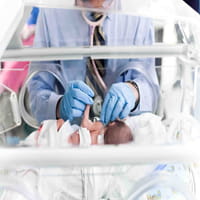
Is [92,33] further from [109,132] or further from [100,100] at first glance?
[109,132]

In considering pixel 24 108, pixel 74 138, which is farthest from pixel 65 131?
pixel 24 108

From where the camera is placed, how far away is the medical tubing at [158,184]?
19.9 inches

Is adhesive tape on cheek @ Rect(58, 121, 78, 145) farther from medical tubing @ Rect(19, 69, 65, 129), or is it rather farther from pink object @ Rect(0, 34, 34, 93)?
pink object @ Rect(0, 34, 34, 93)

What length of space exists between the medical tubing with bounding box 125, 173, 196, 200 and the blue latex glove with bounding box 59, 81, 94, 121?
0.57 ft

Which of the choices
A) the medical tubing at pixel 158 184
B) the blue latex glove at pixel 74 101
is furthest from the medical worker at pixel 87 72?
the medical tubing at pixel 158 184

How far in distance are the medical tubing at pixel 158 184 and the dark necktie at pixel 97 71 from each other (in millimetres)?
191

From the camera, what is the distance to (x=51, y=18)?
2.80 feet

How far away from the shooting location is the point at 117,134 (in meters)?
0.56

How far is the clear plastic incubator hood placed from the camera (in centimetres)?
45

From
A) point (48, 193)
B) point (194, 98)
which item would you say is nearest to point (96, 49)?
point (194, 98)

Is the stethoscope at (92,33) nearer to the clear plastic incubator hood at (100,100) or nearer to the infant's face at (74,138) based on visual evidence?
the clear plastic incubator hood at (100,100)

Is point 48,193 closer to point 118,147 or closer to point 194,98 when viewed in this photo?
point 118,147

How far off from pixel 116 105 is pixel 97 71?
8.4 inches

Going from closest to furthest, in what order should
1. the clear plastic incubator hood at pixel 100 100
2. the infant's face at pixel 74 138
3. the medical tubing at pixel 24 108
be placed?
the clear plastic incubator hood at pixel 100 100, the infant's face at pixel 74 138, the medical tubing at pixel 24 108
